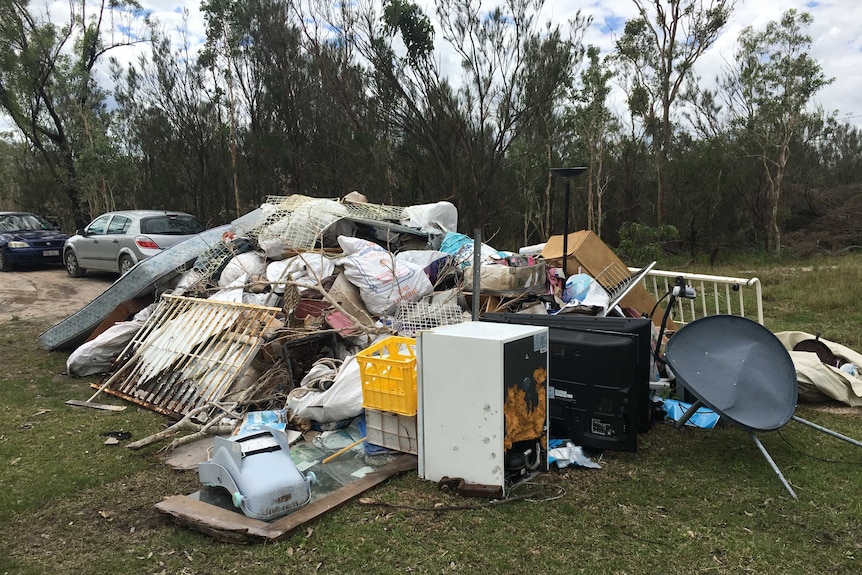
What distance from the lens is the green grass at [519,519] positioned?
8.20 ft

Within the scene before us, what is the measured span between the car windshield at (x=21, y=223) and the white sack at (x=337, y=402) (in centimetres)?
1230

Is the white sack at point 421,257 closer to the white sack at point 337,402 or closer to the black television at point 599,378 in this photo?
the white sack at point 337,402

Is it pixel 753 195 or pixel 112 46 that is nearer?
pixel 112 46

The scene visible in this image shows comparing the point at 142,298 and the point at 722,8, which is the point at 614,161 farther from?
the point at 142,298

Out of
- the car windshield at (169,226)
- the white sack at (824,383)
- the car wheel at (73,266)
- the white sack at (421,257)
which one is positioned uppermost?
the car windshield at (169,226)

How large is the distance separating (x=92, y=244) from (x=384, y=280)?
7867 mm

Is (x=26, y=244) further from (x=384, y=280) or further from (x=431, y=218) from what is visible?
(x=384, y=280)

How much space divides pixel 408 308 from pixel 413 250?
129cm

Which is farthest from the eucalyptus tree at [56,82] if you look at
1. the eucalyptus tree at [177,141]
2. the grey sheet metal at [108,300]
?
the grey sheet metal at [108,300]

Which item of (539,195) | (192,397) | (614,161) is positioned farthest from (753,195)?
(192,397)

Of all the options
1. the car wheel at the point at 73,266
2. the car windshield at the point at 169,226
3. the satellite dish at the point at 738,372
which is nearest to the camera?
the satellite dish at the point at 738,372

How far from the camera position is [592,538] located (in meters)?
2.66

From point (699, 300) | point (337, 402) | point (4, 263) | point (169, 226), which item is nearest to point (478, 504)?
point (337, 402)

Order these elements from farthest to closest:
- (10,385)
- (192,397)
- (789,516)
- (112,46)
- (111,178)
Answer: (112,46), (111,178), (10,385), (192,397), (789,516)
